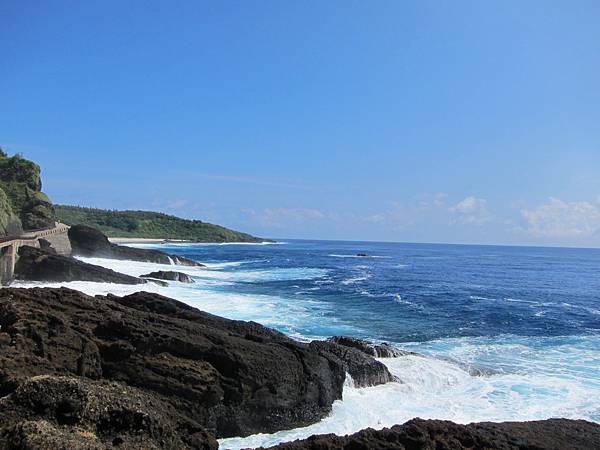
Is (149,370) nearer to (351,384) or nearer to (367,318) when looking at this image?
(351,384)

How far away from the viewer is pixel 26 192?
50.5 m

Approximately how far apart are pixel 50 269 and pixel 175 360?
2274 centimetres

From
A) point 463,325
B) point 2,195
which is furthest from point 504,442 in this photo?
point 2,195

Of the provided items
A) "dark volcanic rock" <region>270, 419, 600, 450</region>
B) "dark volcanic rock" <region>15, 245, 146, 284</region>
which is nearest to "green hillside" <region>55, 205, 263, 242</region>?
"dark volcanic rock" <region>15, 245, 146, 284</region>

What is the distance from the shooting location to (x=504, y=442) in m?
7.27

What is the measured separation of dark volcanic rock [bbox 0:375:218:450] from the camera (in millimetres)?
5730

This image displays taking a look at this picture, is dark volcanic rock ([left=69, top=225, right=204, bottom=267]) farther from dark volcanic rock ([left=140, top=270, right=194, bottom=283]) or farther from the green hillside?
the green hillside

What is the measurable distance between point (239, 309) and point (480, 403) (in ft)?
51.6

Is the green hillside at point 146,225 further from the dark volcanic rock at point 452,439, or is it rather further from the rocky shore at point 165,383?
the dark volcanic rock at point 452,439

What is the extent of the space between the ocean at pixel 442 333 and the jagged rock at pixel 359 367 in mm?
309

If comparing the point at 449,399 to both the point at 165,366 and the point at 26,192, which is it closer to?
the point at 165,366

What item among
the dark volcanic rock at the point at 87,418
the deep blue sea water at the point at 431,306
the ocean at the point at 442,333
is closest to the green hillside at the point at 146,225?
the ocean at the point at 442,333

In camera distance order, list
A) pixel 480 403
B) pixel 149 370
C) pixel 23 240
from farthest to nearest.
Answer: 1. pixel 23 240
2. pixel 480 403
3. pixel 149 370

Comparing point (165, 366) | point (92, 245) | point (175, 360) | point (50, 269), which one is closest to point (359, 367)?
point (175, 360)
